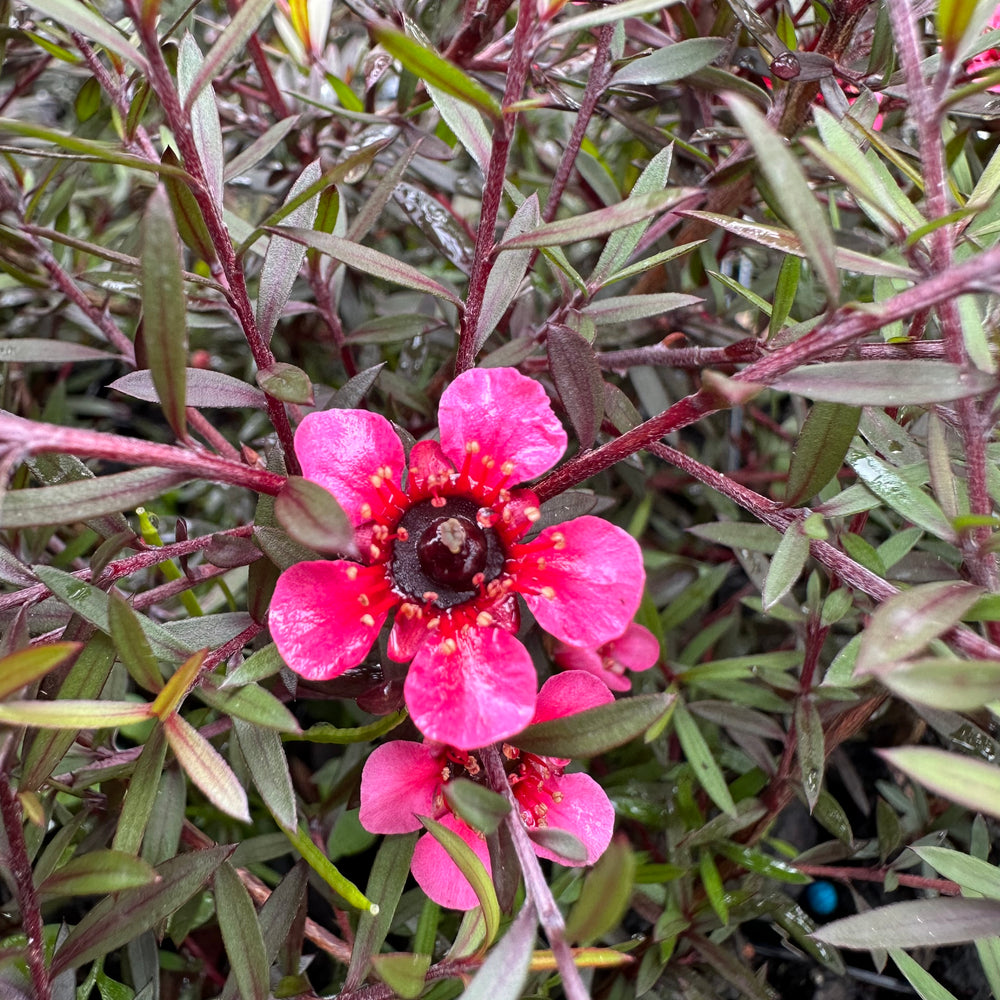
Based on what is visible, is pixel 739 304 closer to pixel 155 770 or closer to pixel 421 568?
pixel 421 568

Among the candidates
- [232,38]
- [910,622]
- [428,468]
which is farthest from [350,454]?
[910,622]

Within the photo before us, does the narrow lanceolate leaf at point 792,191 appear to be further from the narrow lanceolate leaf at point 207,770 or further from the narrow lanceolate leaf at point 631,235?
the narrow lanceolate leaf at point 207,770

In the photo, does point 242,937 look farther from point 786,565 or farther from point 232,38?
point 232,38

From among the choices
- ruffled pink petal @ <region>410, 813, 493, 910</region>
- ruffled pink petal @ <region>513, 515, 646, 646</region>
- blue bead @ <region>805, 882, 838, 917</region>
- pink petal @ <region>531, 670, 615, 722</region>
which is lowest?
blue bead @ <region>805, 882, 838, 917</region>

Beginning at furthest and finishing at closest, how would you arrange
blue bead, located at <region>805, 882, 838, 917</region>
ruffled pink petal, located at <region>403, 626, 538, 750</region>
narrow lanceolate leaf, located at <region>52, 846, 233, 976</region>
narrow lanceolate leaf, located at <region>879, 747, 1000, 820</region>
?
blue bead, located at <region>805, 882, 838, 917</region>
narrow lanceolate leaf, located at <region>52, 846, 233, 976</region>
ruffled pink petal, located at <region>403, 626, 538, 750</region>
narrow lanceolate leaf, located at <region>879, 747, 1000, 820</region>

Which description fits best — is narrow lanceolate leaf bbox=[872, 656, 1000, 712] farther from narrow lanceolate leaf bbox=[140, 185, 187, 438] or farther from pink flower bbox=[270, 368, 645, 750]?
narrow lanceolate leaf bbox=[140, 185, 187, 438]

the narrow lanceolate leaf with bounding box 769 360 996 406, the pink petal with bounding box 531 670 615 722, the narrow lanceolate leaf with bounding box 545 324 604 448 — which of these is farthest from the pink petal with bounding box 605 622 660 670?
the narrow lanceolate leaf with bounding box 769 360 996 406

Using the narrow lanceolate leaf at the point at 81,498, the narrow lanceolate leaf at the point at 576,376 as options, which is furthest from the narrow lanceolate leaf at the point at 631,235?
the narrow lanceolate leaf at the point at 81,498

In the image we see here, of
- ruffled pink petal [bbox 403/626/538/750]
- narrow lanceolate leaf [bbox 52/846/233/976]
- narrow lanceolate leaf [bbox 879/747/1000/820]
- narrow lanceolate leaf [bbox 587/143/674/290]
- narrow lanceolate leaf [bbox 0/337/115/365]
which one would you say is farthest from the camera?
narrow lanceolate leaf [bbox 0/337/115/365]
